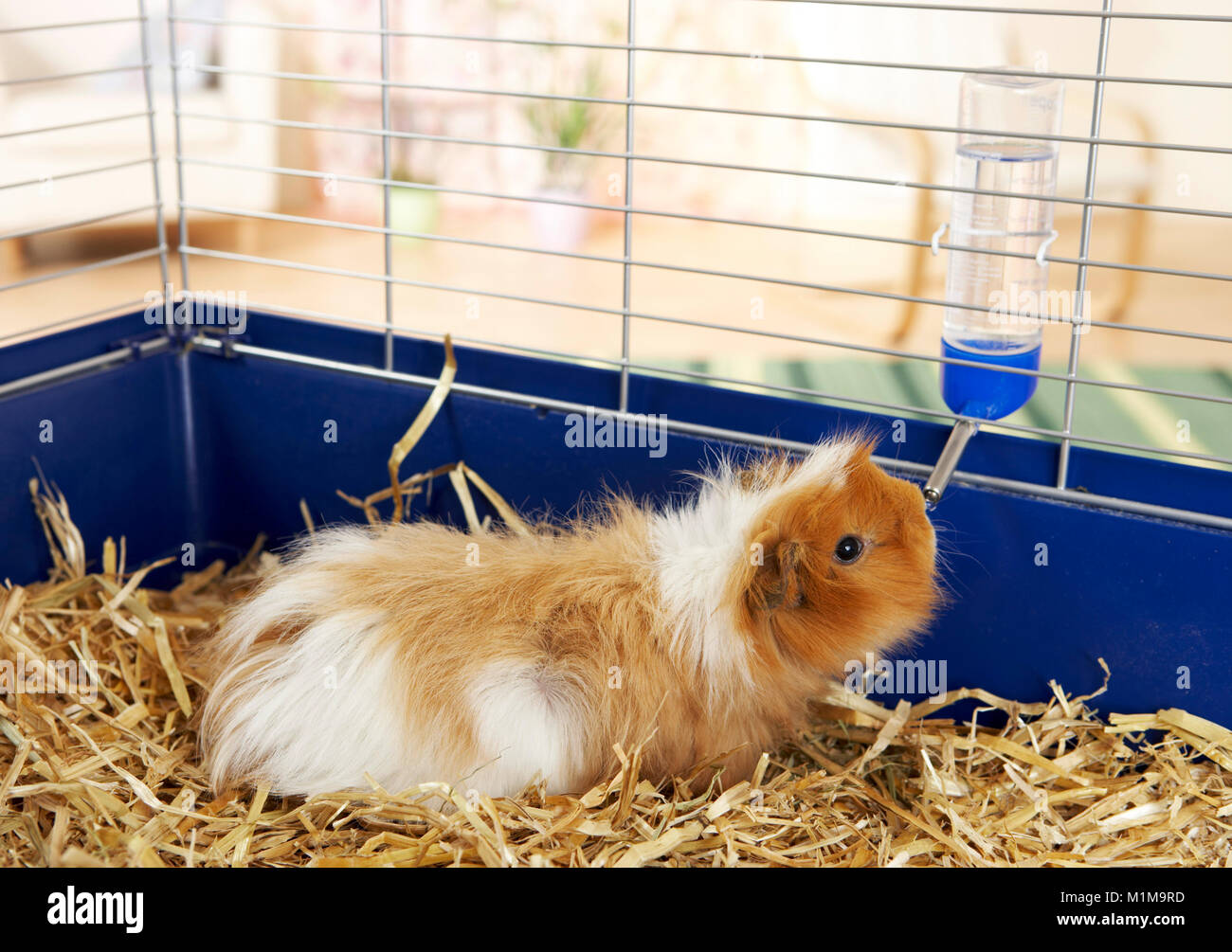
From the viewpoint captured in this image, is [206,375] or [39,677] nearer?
[39,677]

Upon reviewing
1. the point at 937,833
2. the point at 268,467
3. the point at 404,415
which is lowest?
the point at 937,833

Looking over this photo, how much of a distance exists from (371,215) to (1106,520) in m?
5.21

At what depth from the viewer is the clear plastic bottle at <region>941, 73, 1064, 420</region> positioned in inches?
59.3

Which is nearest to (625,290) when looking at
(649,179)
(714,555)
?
(714,555)

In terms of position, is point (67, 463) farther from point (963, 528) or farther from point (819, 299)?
point (819, 299)

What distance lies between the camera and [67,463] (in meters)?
1.80

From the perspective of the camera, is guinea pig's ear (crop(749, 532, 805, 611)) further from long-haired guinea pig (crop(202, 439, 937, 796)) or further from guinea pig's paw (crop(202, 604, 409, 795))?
guinea pig's paw (crop(202, 604, 409, 795))

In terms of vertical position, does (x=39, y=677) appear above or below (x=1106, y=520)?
below

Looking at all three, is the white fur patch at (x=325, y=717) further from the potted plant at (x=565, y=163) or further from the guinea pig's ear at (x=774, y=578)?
the potted plant at (x=565, y=163)

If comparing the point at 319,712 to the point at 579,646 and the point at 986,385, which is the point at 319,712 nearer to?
the point at 579,646

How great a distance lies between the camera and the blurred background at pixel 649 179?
391cm

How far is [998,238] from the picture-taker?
1.89 meters

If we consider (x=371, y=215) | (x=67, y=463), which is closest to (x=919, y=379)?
(x=67, y=463)

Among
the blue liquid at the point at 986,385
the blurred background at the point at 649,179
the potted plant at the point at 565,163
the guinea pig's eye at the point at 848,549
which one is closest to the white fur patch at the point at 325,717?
the guinea pig's eye at the point at 848,549
